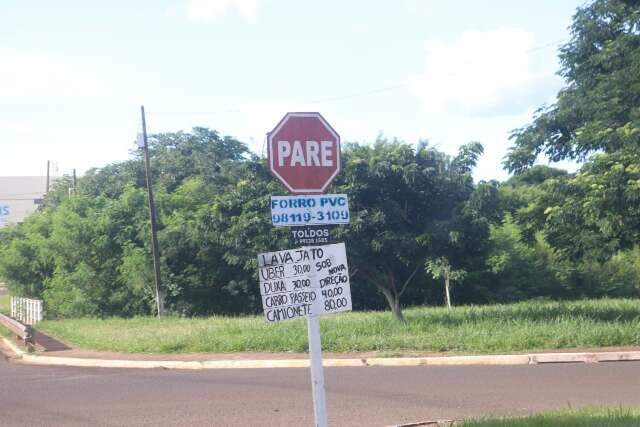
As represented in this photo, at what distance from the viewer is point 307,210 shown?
594 cm

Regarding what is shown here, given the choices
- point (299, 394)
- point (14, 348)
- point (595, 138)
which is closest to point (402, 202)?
point (595, 138)

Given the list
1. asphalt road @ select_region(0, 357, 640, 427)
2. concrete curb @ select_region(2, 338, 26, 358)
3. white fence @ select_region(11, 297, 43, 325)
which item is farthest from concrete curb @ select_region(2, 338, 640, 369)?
white fence @ select_region(11, 297, 43, 325)

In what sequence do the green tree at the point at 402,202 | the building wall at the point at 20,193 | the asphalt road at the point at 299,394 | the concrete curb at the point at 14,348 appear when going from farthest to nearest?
the building wall at the point at 20,193
the concrete curb at the point at 14,348
the green tree at the point at 402,202
the asphalt road at the point at 299,394

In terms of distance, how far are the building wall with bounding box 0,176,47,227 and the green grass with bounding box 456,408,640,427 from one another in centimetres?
9483

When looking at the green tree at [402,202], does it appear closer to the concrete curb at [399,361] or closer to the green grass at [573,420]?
the concrete curb at [399,361]

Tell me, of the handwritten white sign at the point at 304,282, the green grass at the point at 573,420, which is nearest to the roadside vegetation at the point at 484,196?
the green grass at the point at 573,420

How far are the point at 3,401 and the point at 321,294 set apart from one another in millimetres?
7469

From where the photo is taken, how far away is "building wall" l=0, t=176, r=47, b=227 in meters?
97.0

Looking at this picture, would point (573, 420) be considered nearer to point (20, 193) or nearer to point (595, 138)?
point (595, 138)

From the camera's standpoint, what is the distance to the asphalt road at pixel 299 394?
9.52 metres

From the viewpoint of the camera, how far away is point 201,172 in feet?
148

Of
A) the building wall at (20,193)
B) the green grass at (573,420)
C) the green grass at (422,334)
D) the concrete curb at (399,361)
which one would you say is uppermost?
the building wall at (20,193)

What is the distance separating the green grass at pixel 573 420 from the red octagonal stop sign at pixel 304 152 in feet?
9.90

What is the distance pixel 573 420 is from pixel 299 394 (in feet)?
15.3
